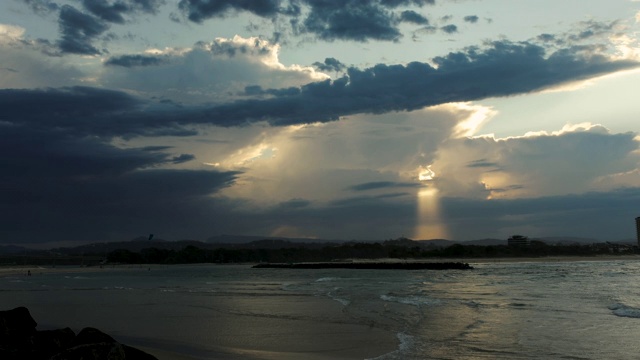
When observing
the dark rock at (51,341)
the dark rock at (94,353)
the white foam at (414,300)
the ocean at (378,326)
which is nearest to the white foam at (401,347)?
the ocean at (378,326)

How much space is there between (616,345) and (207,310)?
2204 cm

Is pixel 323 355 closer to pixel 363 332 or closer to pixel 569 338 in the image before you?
pixel 363 332

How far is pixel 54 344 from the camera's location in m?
15.8

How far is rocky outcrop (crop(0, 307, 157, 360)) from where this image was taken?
11219 millimetres

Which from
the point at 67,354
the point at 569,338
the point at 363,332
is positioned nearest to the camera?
the point at 67,354

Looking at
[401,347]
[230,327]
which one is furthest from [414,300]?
[401,347]

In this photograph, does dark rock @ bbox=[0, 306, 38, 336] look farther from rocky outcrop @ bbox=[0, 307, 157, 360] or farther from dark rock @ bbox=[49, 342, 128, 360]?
dark rock @ bbox=[49, 342, 128, 360]

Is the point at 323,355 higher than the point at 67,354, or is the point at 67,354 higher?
the point at 67,354

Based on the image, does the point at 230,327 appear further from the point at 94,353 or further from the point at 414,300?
the point at 414,300

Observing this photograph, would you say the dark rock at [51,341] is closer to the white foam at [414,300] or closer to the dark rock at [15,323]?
the dark rock at [15,323]

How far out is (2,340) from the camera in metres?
16.9

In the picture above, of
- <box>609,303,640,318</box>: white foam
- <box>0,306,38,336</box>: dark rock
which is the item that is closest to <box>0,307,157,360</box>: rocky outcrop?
<box>0,306,38,336</box>: dark rock

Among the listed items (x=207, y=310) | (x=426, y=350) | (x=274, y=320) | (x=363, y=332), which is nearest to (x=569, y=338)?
(x=426, y=350)

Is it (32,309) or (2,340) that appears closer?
(2,340)
